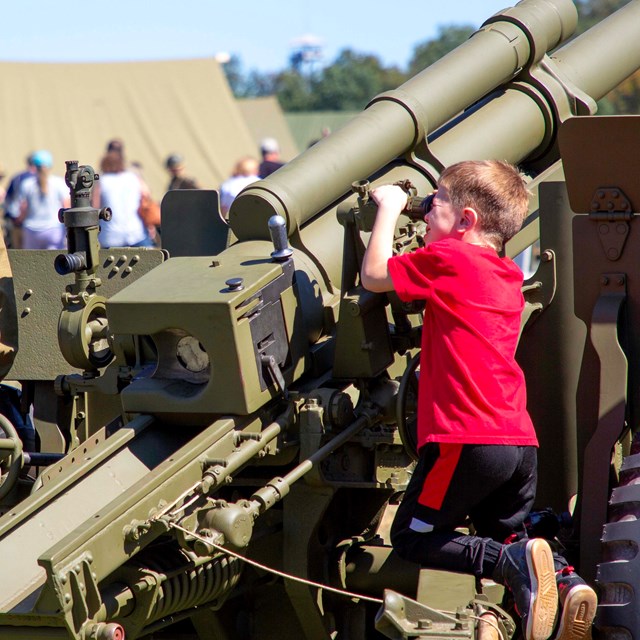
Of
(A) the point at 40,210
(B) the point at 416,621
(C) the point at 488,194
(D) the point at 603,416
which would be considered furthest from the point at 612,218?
(A) the point at 40,210

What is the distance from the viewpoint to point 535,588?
3320mm

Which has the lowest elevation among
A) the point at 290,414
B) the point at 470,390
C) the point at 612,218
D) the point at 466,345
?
the point at 290,414

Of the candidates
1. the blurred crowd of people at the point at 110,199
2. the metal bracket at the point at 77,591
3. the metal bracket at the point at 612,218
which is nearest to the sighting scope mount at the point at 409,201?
the metal bracket at the point at 612,218

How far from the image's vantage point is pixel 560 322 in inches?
166

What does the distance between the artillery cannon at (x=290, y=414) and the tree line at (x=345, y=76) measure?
5213 centimetres

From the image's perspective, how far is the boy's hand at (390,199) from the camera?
12.4ft

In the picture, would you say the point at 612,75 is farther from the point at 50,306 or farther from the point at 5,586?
the point at 5,586

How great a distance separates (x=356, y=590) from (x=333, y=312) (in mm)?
857

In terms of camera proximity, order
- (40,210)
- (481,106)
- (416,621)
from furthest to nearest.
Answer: (40,210) → (481,106) → (416,621)

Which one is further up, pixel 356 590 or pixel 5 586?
pixel 5 586

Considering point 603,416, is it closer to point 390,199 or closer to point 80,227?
point 390,199

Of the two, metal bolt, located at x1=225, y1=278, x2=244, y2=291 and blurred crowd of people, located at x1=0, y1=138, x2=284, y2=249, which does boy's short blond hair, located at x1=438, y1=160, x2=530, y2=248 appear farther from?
blurred crowd of people, located at x1=0, y1=138, x2=284, y2=249

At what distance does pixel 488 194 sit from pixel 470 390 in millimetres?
548

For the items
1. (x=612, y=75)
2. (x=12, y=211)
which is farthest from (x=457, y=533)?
(x=12, y=211)
